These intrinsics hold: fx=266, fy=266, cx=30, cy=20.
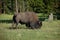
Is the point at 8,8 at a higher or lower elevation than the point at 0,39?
lower

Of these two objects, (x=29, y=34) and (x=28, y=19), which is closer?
(x=29, y=34)

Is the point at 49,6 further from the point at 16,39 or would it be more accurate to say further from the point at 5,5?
the point at 5,5

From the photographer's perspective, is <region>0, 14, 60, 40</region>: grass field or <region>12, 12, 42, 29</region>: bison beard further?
<region>12, 12, 42, 29</region>: bison beard

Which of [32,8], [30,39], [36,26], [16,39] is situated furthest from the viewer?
[32,8]

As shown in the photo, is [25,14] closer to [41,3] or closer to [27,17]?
[27,17]

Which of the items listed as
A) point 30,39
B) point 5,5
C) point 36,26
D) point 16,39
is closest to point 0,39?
point 16,39

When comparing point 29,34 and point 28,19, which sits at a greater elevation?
point 28,19

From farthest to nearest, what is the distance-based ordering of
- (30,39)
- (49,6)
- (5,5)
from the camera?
1. (5,5)
2. (49,6)
3. (30,39)

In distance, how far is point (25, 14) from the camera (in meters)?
22.3

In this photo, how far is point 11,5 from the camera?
7650 centimetres

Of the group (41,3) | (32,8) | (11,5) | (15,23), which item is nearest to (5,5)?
(11,5)

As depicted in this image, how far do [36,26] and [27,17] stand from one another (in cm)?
118

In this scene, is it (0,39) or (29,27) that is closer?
(0,39)

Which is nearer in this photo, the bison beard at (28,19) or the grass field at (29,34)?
the grass field at (29,34)
